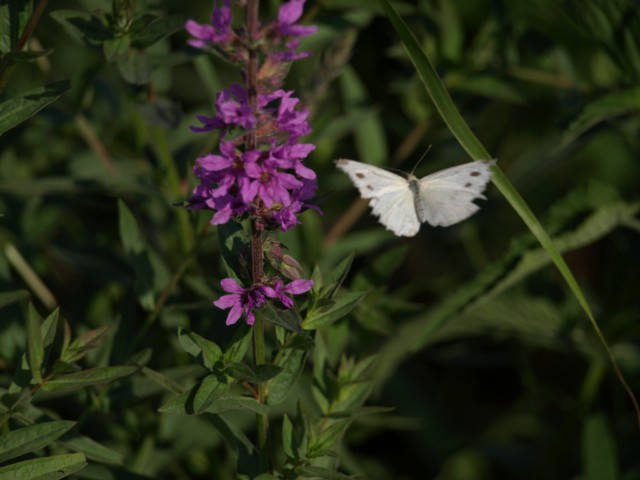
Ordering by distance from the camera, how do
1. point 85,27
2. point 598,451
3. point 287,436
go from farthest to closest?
point 598,451 → point 85,27 → point 287,436

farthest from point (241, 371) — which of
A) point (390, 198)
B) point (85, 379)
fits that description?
point (390, 198)

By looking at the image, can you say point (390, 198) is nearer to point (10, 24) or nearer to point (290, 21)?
point (290, 21)

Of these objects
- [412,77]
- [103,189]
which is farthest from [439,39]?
[103,189]

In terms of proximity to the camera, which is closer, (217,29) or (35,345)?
(217,29)

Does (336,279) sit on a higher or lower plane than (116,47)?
lower

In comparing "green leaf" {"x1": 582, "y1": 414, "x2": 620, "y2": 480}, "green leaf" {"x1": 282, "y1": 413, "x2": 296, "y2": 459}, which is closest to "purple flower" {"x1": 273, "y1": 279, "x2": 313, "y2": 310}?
"green leaf" {"x1": 282, "y1": 413, "x2": 296, "y2": 459}

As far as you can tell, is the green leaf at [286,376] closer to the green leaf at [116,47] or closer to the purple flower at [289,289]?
the purple flower at [289,289]

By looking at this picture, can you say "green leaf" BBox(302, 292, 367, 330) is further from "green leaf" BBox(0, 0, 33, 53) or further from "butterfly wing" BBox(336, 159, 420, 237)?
"green leaf" BBox(0, 0, 33, 53)

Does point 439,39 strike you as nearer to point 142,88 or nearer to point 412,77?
point 412,77
